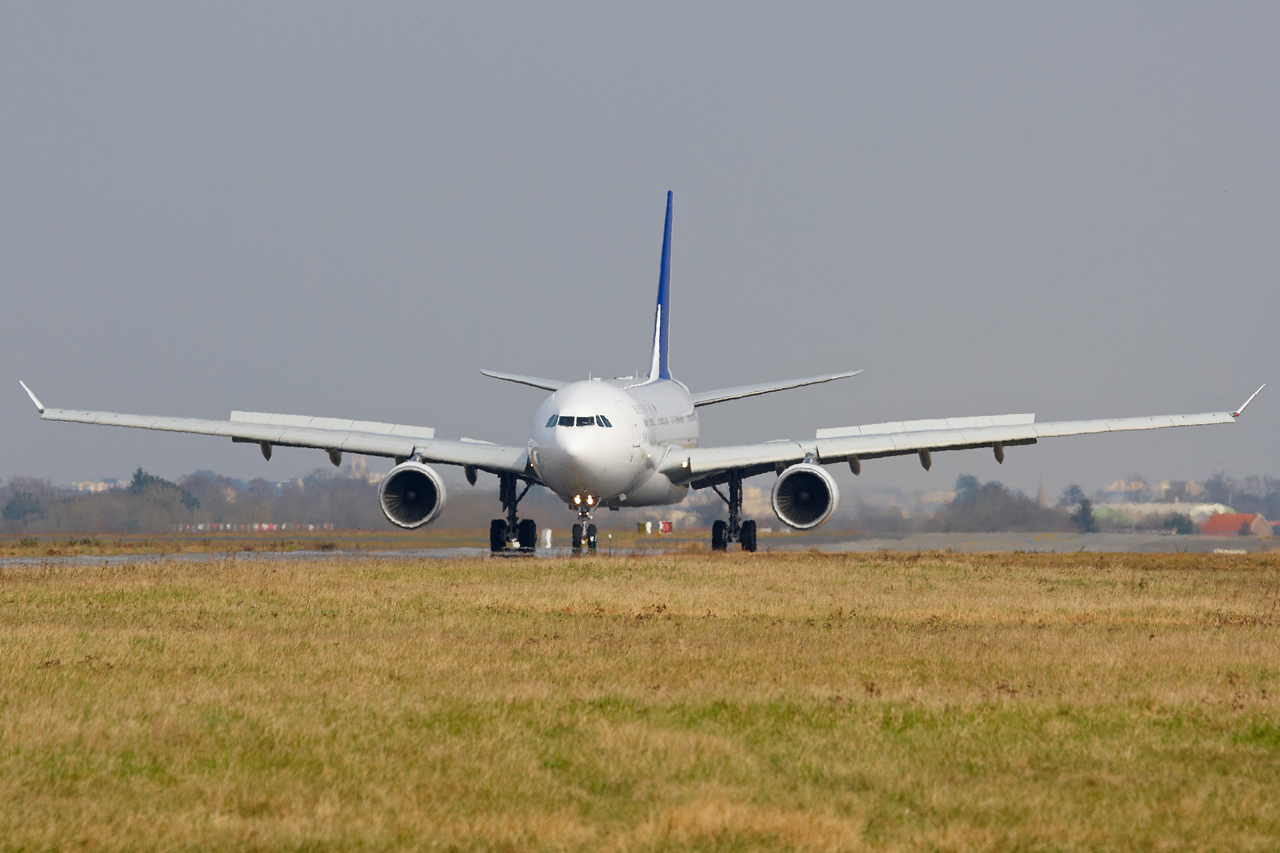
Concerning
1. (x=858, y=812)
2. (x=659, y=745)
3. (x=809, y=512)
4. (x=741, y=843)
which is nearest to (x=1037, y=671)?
(x=659, y=745)

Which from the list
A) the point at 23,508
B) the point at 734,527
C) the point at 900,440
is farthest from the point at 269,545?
the point at 23,508

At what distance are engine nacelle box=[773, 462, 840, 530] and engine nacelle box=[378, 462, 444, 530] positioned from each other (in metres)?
7.84

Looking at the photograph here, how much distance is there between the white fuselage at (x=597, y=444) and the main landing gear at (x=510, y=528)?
2.35m

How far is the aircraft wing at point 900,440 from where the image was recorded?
113ft

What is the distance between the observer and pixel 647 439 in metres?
33.8

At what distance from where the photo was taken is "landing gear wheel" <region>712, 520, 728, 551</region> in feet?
121

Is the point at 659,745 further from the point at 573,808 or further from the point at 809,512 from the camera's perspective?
the point at 809,512

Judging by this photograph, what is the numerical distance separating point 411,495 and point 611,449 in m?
5.26

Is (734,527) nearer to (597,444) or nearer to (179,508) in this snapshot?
(597,444)

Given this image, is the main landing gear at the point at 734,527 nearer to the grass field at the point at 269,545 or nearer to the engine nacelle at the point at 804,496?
the grass field at the point at 269,545

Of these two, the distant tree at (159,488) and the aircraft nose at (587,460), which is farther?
the distant tree at (159,488)

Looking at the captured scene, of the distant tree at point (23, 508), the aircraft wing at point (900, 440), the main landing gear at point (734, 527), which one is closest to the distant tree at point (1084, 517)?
the aircraft wing at point (900, 440)

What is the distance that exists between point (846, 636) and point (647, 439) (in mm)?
18768

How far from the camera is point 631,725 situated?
31.0ft
